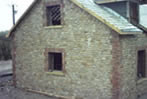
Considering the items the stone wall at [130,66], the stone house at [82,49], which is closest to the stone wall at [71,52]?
the stone house at [82,49]

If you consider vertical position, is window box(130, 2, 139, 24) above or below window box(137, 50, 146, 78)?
above

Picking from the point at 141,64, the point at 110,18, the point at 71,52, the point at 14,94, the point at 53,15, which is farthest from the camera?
the point at 14,94

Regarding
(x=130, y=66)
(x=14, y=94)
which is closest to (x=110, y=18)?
(x=130, y=66)

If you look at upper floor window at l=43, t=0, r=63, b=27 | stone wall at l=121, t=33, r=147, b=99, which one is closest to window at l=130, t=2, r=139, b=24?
stone wall at l=121, t=33, r=147, b=99

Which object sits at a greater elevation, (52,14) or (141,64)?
(52,14)

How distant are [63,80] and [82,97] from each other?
141 cm

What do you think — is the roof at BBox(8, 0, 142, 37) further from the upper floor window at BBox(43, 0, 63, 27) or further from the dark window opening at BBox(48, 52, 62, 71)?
the dark window opening at BBox(48, 52, 62, 71)

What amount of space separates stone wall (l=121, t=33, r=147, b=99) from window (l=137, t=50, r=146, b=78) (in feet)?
1.82

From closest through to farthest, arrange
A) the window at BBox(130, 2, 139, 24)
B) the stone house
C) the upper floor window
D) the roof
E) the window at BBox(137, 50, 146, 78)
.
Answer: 1. the roof
2. the stone house
3. the upper floor window
4. the window at BBox(130, 2, 139, 24)
5. the window at BBox(137, 50, 146, 78)

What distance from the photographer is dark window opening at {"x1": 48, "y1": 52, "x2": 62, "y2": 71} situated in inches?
484

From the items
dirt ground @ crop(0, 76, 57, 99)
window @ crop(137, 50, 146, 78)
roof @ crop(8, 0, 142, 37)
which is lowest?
dirt ground @ crop(0, 76, 57, 99)

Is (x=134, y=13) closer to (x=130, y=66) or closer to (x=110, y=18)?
(x=110, y=18)

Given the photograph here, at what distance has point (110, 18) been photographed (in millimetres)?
10742

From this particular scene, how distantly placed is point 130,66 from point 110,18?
2.56 meters
